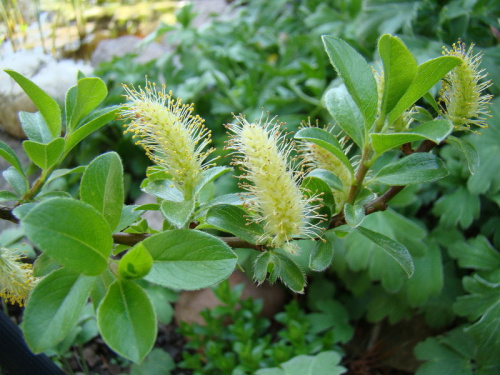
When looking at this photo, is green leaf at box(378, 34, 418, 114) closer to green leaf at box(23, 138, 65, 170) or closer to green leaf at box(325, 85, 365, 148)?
green leaf at box(325, 85, 365, 148)

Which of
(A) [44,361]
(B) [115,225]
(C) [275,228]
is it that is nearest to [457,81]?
(C) [275,228]

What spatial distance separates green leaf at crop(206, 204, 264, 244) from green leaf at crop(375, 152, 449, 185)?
13 cm

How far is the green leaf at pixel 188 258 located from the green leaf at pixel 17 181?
191 mm

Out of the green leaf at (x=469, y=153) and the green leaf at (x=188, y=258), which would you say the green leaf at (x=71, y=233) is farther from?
the green leaf at (x=469, y=153)

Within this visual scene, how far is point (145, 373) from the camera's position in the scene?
1.01 metres

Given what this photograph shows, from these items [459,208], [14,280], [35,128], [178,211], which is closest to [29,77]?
[35,128]

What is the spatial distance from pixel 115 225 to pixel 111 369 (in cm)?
77

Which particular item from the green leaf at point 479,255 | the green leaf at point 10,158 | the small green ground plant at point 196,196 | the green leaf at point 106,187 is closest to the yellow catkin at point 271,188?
the small green ground plant at point 196,196

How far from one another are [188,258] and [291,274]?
100 millimetres

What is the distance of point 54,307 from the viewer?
0.34 metres

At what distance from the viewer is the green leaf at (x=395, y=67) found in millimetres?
366

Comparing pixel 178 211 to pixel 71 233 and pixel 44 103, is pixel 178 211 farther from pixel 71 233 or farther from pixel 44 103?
pixel 44 103

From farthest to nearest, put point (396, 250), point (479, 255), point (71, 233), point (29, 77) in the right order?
1. point (479, 255)
2. point (29, 77)
3. point (396, 250)
4. point (71, 233)

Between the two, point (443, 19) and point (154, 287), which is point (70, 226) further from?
point (443, 19)
